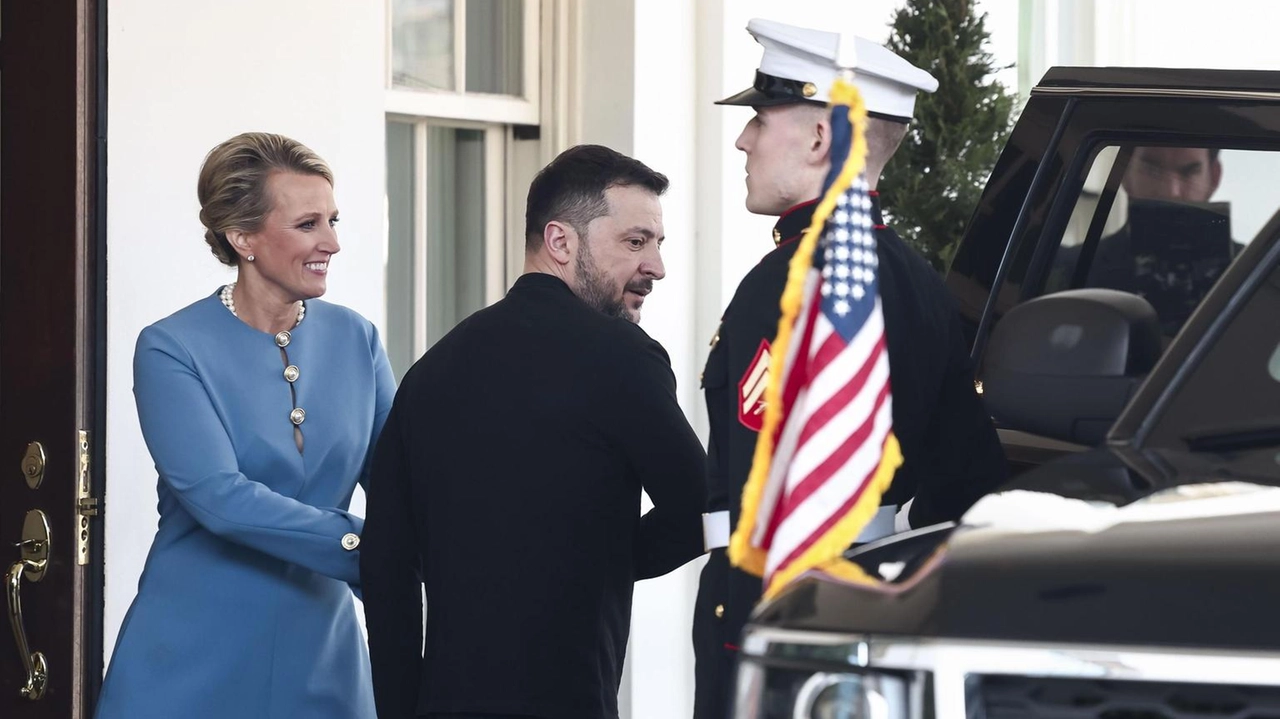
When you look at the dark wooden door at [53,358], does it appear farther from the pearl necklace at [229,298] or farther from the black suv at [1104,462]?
the black suv at [1104,462]

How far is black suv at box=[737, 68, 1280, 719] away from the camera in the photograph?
5.28 ft

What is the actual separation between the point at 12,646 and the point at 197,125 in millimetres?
1454

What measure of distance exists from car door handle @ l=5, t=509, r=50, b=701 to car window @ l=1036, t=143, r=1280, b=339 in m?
2.13

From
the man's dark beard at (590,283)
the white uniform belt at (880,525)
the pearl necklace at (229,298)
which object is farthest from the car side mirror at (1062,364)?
the pearl necklace at (229,298)

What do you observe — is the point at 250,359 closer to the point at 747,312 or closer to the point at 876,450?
the point at 747,312

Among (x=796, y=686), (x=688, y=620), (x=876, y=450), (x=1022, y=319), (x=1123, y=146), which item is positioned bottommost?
(x=688, y=620)

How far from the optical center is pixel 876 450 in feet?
7.54

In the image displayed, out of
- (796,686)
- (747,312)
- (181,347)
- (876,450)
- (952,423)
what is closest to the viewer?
(796,686)

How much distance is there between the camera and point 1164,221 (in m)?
3.25

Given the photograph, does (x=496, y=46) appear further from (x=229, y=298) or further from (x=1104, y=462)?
(x=1104, y=462)

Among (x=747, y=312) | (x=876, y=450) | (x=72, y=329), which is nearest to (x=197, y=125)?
(x=72, y=329)

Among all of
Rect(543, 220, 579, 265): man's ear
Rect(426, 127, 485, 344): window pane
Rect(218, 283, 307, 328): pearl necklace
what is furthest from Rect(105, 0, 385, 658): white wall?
Rect(543, 220, 579, 265): man's ear

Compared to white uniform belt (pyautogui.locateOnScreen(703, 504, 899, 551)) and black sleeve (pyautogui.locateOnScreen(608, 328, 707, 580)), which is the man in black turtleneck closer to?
white uniform belt (pyautogui.locateOnScreen(703, 504, 899, 551))

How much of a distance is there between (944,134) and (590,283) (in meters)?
3.46
